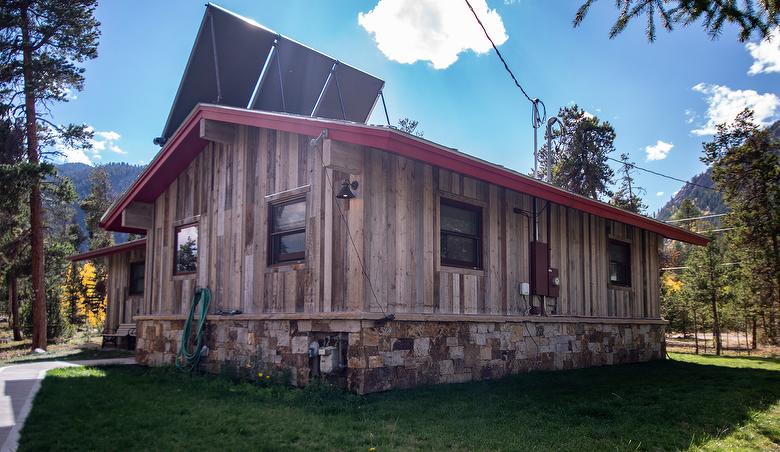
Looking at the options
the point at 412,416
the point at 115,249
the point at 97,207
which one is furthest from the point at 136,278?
the point at 97,207

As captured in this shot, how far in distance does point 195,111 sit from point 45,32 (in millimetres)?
11793

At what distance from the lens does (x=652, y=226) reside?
12.2m

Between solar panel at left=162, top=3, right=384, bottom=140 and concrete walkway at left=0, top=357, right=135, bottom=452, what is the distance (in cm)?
508

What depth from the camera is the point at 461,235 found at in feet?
28.6

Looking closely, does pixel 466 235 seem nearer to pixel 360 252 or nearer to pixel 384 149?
pixel 360 252

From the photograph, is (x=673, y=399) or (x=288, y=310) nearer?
(x=673, y=399)

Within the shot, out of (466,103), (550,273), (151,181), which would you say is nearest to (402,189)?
(550,273)

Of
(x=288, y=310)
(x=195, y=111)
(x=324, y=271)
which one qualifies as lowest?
(x=288, y=310)

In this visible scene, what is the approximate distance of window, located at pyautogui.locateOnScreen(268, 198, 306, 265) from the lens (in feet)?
27.3

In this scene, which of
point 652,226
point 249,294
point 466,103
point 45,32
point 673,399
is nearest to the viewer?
point 673,399

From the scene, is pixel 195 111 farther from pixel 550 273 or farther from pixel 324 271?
pixel 550 273

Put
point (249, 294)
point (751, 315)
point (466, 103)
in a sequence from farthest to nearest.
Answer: point (751, 315) → point (466, 103) → point (249, 294)

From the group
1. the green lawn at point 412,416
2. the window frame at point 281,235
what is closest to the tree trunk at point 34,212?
the green lawn at point 412,416

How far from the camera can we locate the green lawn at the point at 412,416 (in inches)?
198
